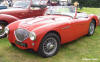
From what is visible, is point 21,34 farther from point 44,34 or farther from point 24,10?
point 24,10

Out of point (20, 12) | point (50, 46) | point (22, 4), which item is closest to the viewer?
point (50, 46)

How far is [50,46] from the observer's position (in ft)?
11.8

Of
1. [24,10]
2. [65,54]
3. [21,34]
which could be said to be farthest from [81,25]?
[24,10]

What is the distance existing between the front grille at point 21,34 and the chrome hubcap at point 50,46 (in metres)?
0.53

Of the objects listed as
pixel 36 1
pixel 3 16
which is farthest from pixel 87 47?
pixel 36 1

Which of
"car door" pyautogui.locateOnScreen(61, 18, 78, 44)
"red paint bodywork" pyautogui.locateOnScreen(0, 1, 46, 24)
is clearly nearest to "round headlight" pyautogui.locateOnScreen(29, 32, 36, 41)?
"car door" pyautogui.locateOnScreen(61, 18, 78, 44)

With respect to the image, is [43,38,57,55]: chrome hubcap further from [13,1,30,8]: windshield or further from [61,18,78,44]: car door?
[13,1,30,8]: windshield

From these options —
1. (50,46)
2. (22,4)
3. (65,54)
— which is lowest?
(65,54)

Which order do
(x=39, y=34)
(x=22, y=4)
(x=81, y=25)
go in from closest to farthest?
(x=39, y=34), (x=81, y=25), (x=22, y=4)

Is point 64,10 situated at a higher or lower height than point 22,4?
lower

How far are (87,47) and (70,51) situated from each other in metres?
0.71

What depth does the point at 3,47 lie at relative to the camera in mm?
4301

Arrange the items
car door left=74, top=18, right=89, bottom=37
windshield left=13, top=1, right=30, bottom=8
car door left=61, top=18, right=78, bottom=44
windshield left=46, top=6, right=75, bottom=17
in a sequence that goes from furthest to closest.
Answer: windshield left=13, top=1, right=30, bottom=8 → windshield left=46, top=6, right=75, bottom=17 → car door left=74, top=18, right=89, bottom=37 → car door left=61, top=18, right=78, bottom=44

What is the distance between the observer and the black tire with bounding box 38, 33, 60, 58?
341 cm
